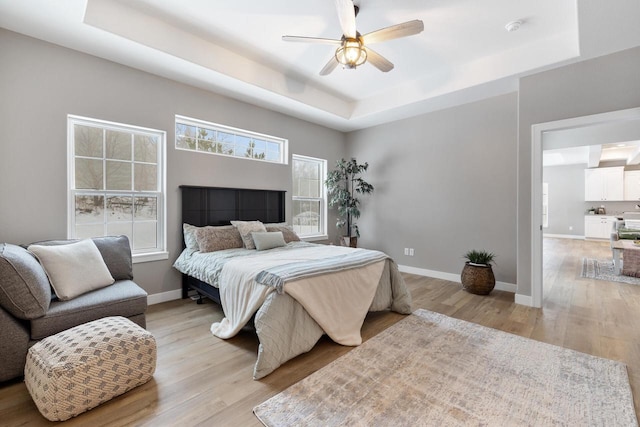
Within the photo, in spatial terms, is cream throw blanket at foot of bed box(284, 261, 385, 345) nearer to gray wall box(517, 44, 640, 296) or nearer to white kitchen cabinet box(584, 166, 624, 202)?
gray wall box(517, 44, 640, 296)

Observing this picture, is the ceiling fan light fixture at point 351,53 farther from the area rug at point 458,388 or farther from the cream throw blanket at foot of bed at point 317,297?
the area rug at point 458,388

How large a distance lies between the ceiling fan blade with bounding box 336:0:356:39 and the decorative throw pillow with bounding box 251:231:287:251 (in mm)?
2395

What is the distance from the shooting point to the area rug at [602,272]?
14.9 feet

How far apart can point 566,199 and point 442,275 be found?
8.78 metres

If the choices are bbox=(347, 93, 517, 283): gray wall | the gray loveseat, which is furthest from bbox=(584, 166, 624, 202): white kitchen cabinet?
the gray loveseat

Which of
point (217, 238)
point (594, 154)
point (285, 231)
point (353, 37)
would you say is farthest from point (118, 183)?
point (594, 154)

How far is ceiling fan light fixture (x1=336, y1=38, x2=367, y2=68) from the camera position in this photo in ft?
8.16

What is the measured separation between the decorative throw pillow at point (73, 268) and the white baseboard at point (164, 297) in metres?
0.91

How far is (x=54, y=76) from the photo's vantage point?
280 cm

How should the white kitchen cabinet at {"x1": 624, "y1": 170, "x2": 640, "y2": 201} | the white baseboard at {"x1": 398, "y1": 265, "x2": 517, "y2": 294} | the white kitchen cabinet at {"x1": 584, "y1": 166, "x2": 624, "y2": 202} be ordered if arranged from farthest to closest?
the white kitchen cabinet at {"x1": 584, "y1": 166, "x2": 624, "y2": 202} → the white kitchen cabinet at {"x1": 624, "y1": 170, "x2": 640, "y2": 201} → the white baseboard at {"x1": 398, "y1": 265, "x2": 517, "y2": 294}

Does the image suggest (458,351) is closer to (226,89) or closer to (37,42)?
(226,89)

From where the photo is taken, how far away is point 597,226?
30.2 feet

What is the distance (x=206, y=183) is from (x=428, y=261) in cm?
372

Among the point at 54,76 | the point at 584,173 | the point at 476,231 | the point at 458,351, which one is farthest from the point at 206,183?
the point at 584,173
